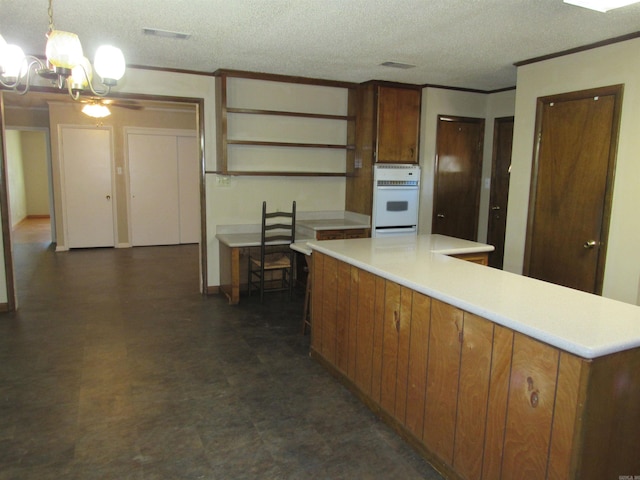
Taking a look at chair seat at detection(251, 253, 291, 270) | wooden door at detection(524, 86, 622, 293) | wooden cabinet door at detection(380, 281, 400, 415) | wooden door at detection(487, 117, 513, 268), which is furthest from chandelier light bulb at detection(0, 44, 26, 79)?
wooden door at detection(487, 117, 513, 268)

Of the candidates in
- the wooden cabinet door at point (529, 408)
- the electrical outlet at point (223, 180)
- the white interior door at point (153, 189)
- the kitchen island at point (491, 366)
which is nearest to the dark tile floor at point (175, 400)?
the kitchen island at point (491, 366)

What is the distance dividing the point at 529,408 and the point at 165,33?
3.49 meters

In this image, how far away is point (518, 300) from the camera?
6.47 feet

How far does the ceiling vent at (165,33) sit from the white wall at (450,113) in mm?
2934

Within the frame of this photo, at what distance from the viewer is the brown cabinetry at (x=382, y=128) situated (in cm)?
525

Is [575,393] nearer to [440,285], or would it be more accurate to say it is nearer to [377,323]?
[440,285]

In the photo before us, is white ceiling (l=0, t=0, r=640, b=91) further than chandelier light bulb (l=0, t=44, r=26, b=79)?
Yes

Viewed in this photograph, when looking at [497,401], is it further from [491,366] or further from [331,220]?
[331,220]

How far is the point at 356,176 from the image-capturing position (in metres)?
5.63

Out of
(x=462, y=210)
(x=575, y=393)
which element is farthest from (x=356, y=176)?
(x=575, y=393)

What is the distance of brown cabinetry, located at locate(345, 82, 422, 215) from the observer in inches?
207

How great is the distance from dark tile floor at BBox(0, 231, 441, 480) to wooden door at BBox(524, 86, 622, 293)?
7.56 ft

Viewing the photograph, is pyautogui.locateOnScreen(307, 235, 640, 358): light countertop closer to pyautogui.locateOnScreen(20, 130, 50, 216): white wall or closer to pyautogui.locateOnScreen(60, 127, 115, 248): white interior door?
pyautogui.locateOnScreen(60, 127, 115, 248): white interior door

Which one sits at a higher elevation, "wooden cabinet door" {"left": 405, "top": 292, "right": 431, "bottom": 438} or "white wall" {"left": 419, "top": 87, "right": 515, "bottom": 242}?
"white wall" {"left": 419, "top": 87, "right": 515, "bottom": 242}
